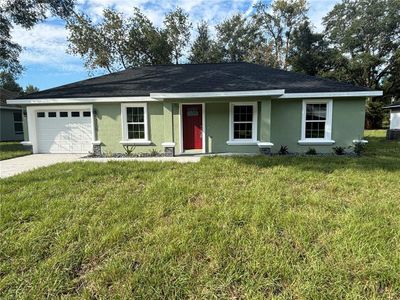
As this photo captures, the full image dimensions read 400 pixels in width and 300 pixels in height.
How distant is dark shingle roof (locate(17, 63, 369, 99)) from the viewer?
992cm

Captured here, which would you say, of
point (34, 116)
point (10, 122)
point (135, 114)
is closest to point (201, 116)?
point (135, 114)

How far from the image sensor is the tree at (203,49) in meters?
29.0

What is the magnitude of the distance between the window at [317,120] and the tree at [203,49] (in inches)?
833

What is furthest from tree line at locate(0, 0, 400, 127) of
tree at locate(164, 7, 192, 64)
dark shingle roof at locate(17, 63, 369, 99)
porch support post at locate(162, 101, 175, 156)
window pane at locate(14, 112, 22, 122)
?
porch support post at locate(162, 101, 175, 156)

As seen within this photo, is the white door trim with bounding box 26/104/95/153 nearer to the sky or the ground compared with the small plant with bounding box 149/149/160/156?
nearer to the sky

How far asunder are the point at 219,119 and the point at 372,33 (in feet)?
93.2

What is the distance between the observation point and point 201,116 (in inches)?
407

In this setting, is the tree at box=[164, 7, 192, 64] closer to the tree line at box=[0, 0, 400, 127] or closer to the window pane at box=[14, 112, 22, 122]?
the tree line at box=[0, 0, 400, 127]

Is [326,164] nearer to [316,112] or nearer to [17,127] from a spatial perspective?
[316,112]

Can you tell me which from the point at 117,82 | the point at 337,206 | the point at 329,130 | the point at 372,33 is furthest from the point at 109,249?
the point at 372,33

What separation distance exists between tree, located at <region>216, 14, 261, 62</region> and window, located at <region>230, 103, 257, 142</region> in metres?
23.7

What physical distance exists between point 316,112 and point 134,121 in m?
7.93

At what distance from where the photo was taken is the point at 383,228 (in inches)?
128

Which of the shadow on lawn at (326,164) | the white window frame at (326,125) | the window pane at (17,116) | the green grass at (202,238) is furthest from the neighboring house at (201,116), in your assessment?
the window pane at (17,116)
